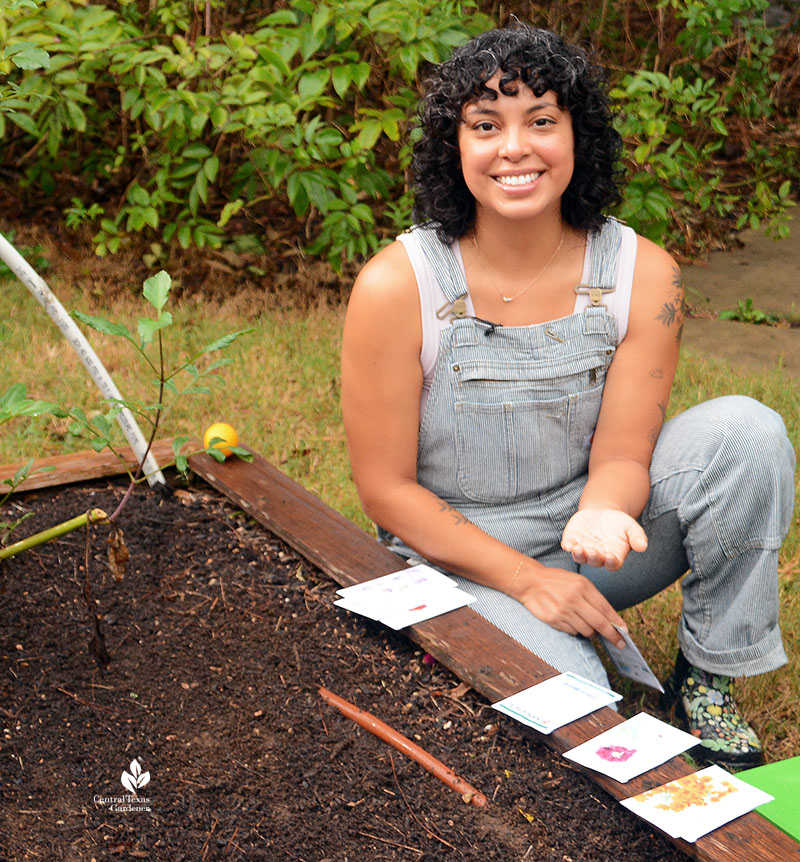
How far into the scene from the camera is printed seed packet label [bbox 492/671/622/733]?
1.51 meters

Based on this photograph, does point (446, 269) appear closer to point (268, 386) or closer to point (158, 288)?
point (158, 288)

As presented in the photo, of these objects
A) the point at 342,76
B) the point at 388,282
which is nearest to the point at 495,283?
the point at 388,282

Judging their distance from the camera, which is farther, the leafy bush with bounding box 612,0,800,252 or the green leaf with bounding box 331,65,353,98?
the leafy bush with bounding box 612,0,800,252

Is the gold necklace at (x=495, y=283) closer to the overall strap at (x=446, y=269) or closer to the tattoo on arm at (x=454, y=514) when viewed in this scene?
the overall strap at (x=446, y=269)

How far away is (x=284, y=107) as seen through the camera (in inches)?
125

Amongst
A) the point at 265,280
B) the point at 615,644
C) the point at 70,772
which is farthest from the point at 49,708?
the point at 265,280

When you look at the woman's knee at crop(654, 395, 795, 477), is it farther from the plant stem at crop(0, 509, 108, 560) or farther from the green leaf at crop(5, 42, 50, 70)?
the green leaf at crop(5, 42, 50, 70)

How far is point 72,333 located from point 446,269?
765mm

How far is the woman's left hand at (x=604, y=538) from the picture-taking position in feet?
5.52

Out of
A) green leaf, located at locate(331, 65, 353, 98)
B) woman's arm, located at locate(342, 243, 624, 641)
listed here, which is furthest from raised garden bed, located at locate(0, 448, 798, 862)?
green leaf, located at locate(331, 65, 353, 98)

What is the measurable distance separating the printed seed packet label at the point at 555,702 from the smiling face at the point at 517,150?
76cm

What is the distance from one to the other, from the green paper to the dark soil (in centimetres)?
31

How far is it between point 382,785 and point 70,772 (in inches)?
17.9

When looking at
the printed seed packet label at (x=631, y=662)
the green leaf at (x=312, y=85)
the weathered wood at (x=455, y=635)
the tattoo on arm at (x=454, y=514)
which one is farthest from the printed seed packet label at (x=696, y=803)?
the green leaf at (x=312, y=85)
